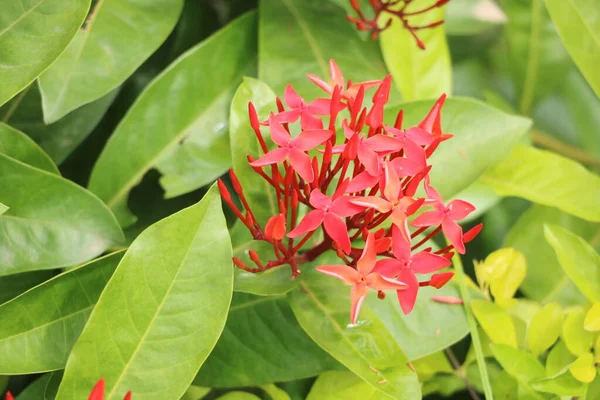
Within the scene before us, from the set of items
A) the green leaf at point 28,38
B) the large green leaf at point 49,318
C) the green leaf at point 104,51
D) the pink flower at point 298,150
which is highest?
the green leaf at point 28,38

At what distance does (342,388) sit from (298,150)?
25cm

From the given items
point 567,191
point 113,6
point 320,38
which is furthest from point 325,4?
point 567,191

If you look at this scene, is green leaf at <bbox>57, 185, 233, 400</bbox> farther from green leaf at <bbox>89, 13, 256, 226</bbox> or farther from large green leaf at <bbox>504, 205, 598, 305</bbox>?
large green leaf at <bbox>504, 205, 598, 305</bbox>

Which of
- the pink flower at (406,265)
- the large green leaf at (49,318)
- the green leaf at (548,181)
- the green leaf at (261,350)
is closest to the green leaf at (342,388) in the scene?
the green leaf at (261,350)

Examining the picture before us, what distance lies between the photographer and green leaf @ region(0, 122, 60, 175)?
0.60 metres

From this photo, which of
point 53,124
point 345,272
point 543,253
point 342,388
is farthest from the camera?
point 543,253

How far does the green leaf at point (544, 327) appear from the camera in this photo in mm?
627

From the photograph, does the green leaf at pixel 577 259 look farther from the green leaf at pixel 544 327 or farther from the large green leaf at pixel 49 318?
the large green leaf at pixel 49 318

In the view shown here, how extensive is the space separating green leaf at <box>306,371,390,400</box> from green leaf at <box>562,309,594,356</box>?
20 centimetres

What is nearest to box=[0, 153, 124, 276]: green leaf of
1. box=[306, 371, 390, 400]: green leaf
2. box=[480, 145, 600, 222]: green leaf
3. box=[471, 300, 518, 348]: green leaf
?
box=[306, 371, 390, 400]: green leaf

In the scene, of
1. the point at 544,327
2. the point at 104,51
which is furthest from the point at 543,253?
the point at 104,51

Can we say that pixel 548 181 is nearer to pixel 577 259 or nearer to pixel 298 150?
pixel 577 259

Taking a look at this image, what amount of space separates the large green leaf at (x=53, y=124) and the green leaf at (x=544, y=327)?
537 mm

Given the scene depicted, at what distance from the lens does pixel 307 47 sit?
80 cm
